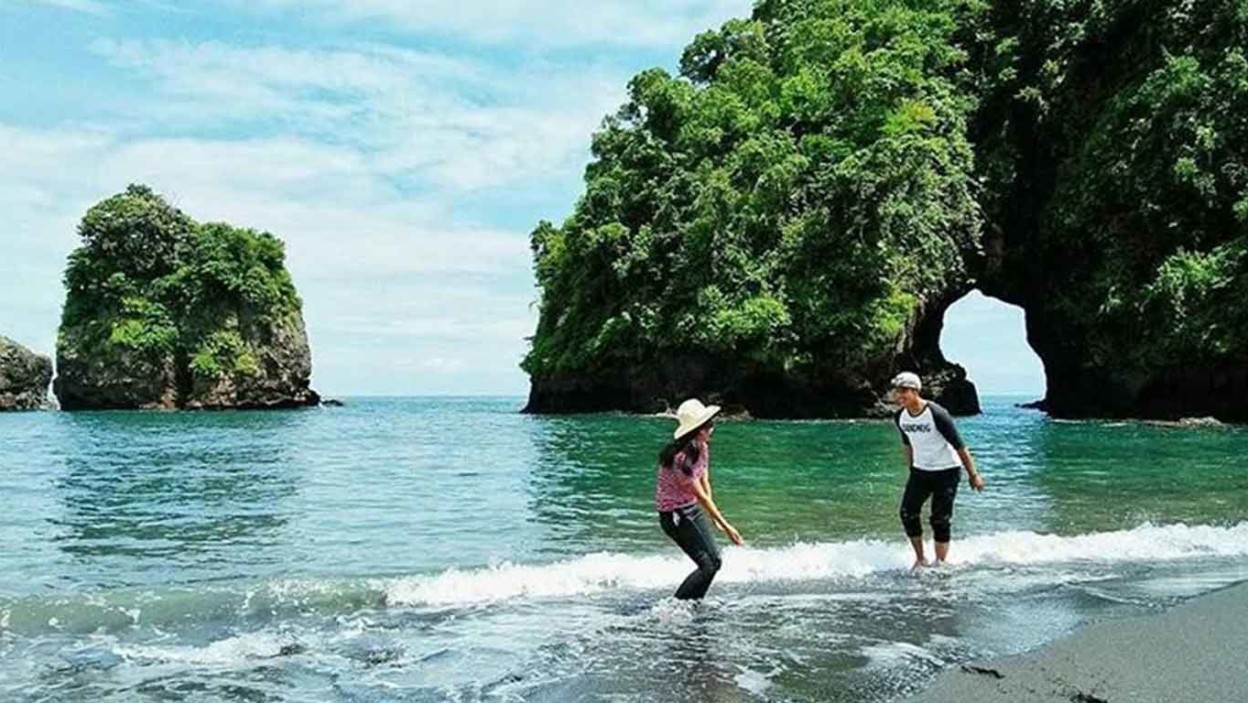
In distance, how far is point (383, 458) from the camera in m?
25.1

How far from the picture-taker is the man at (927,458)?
9.23 m

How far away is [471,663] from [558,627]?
1.11 m

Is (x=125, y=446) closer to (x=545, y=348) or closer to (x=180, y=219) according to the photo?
→ (x=545, y=348)

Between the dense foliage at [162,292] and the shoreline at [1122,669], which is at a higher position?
the dense foliage at [162,292]

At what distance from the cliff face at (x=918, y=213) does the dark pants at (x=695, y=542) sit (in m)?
33.0

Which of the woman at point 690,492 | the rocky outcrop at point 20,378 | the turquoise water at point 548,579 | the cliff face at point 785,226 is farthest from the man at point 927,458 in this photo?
the rocky outcrop at point 20,378

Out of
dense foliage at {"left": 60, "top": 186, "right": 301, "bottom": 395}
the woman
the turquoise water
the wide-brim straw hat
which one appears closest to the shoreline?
the turquoise water

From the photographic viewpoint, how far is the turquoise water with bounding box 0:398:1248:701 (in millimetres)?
6129

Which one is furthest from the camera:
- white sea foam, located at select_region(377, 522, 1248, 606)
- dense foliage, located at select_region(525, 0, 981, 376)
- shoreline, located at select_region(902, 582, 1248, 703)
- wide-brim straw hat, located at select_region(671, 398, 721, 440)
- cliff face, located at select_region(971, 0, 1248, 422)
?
dense foliage, located at select_region(525, 0, 981, 376)

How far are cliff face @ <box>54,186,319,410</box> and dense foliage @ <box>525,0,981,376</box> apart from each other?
78.5 feet

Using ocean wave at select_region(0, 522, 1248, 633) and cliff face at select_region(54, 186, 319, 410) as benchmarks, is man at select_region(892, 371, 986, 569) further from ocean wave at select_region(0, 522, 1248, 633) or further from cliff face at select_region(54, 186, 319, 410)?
cliff face at select_region(54, 186, 319, 410)

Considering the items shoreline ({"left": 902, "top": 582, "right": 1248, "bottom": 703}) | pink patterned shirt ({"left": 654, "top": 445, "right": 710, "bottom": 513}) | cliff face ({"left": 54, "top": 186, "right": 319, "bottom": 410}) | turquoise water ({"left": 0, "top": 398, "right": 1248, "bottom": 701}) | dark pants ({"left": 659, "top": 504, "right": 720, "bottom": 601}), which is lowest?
turquoise water ({"left": 0, "top": 398, "right": 1248, "bottom": 701})

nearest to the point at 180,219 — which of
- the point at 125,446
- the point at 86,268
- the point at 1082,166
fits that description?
the point at 86,268

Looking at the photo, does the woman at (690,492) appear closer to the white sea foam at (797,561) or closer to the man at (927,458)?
the white sea foam at (797,561)
